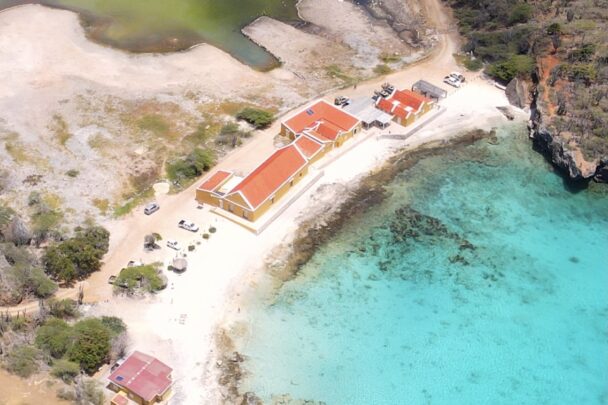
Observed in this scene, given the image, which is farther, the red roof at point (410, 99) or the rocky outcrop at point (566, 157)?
the red roof at point (410, 99)

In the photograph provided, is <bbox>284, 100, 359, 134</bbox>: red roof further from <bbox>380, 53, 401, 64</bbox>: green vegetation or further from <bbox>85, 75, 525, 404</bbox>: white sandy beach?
<bbox>380, 53, 401, 64</bbox>: green vegetation

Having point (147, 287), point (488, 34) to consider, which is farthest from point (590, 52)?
point (147, 287)

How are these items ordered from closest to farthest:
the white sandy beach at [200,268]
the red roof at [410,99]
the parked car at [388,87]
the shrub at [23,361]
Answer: the shrub at [23,361], the white sandy beach at [200,268], the red roof at [410,99], the parked car at [388,87]

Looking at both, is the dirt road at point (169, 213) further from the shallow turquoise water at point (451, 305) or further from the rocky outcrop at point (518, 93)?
the shallow turquoise water at point (451, 305)

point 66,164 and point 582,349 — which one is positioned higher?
point 66,164

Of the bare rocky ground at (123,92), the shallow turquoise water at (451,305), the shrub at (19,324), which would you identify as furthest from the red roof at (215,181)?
the shrub at (19,324)

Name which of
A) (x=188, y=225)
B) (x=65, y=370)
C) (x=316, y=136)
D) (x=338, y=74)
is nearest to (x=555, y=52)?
(x=338, y=74)

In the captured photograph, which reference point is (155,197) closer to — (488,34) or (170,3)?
(170,3)
